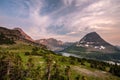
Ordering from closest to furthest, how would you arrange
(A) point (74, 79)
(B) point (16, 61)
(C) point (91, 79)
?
(B) point (16, 61), (A) point (74, 79), (C) point (91, 79)

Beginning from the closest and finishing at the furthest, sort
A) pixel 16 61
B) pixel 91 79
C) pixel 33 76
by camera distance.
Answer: pixel 33 76 → pixel 16 61 → pixel 91 79

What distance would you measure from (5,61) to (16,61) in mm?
11224

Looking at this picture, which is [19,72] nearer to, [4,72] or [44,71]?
[4,72]

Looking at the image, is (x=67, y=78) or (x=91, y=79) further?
(x=91, y=79)

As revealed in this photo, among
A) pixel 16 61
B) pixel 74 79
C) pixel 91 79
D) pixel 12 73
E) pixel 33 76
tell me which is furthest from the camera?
pixel 91 79

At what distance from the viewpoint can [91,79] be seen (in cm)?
19662

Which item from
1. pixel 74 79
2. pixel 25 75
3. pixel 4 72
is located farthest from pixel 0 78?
pixel 74 79

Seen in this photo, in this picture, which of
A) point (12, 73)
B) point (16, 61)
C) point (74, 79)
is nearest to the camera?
point (12, 73)

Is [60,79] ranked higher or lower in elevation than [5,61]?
lower

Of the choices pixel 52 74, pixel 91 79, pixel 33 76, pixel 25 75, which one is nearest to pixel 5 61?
pixel 25 75

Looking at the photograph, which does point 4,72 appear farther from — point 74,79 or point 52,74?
point 74,79

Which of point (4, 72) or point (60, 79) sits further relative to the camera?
point (60, 79)

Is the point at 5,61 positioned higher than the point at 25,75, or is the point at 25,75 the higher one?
the point at 5,61

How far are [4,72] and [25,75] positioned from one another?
53.1 ft
